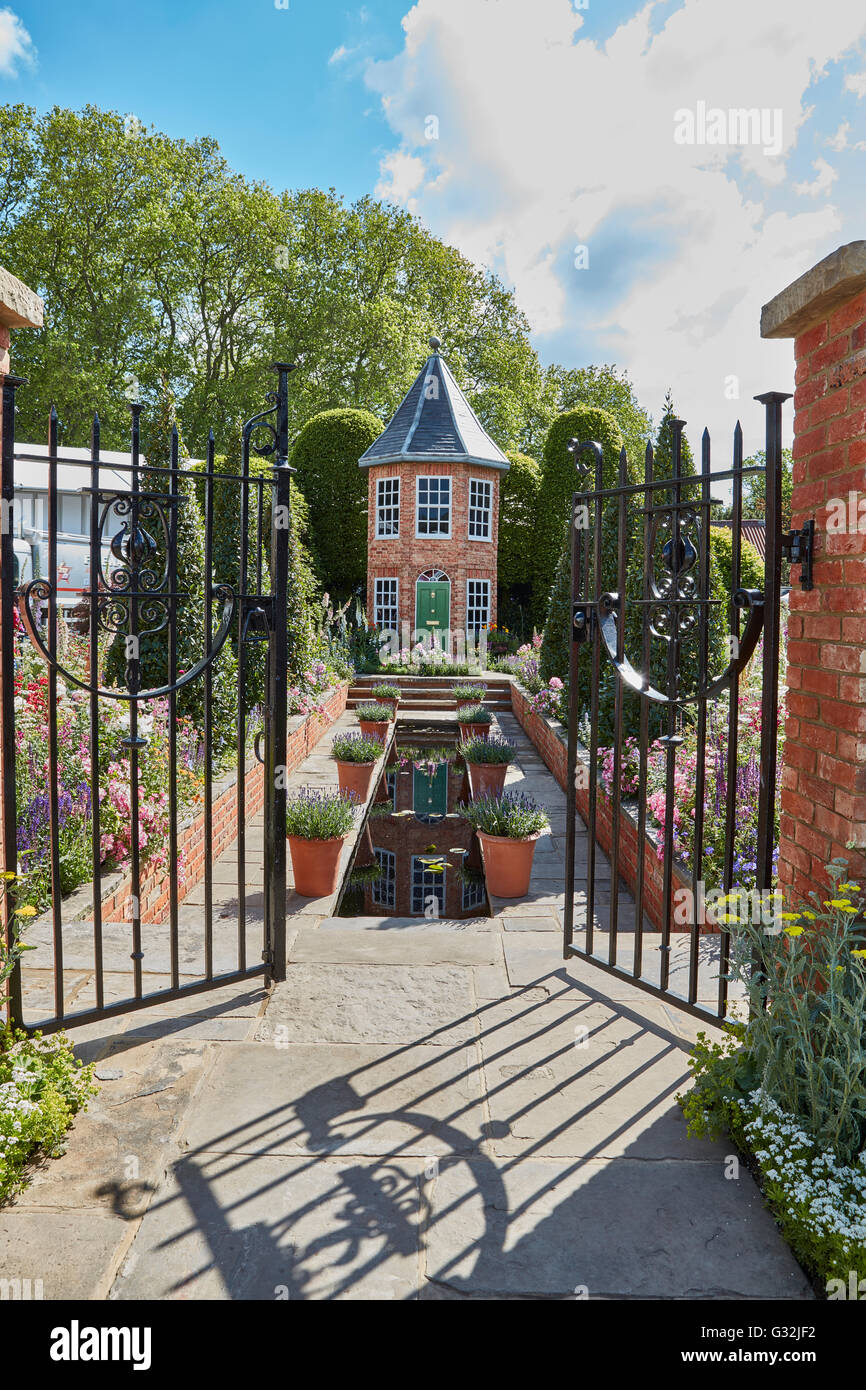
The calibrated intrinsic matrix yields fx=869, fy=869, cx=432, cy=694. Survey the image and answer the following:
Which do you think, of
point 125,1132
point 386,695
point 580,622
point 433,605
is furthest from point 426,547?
point 125,1132

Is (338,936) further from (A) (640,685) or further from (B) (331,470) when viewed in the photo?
(B) (331,470)

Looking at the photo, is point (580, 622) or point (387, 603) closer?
point (580, 622)

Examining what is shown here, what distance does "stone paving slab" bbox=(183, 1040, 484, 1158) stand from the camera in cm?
265

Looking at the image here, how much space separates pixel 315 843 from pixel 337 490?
61.2 ft

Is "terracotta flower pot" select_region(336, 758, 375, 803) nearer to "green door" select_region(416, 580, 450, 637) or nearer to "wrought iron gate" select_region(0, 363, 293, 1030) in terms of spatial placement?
"wrought iron gate" select_region(0, 363, 293, 1030)

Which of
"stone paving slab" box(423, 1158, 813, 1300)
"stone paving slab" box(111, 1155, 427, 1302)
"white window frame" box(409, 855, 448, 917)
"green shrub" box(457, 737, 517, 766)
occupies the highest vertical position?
"green shrub" box(457, 737, 517, 766)

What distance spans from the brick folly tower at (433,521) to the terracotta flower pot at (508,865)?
14818mm

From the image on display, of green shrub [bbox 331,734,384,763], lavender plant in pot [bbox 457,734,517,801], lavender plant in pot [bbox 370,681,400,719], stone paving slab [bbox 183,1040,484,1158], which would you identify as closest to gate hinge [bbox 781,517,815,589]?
stone paving slab [bbox 183,1040,484,1158]

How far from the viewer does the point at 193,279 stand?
25500 mm

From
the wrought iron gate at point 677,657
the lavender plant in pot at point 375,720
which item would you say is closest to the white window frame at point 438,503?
the lavender plant in pot at point 375,720

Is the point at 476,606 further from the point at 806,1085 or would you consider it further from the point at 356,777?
the point at 806,1085

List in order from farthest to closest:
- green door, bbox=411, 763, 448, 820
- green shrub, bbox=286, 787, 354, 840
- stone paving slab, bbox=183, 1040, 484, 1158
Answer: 1. green door, bbox=411, 763, 448, 820
2. green shrub, bbox=286, 787, 354, 840
3. stone paving slab, bbox=183, 1040, 484, 1158

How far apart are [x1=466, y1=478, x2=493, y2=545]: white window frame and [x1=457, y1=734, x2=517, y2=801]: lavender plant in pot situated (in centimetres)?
1283

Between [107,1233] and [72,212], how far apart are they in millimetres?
27196
